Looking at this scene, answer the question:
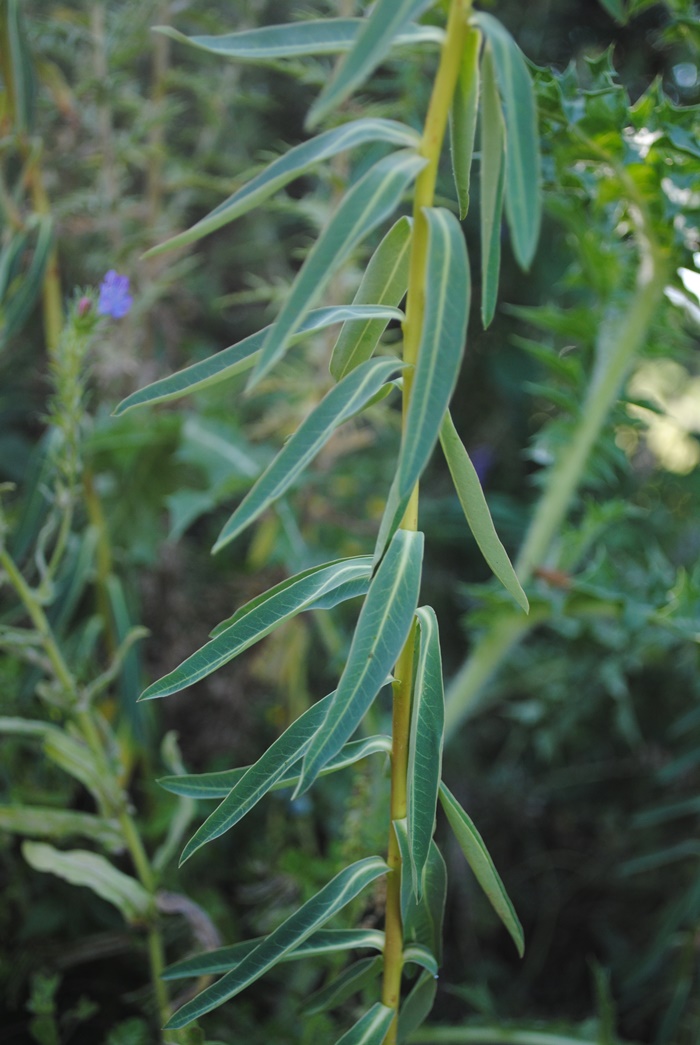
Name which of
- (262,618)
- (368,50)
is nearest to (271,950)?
(262,618)

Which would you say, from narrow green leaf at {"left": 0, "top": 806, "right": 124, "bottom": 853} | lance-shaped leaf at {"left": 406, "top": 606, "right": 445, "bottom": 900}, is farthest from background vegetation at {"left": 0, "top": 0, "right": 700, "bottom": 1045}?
lance-shaped leaf at {"left": 406, "top": 606, "right": 445, "bottom": 900}

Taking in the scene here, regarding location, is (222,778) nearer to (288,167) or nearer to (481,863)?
(481,863)

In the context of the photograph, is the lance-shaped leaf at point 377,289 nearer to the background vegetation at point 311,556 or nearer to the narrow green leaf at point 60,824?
the background vegetation at point 311,556

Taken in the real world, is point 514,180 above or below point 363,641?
above

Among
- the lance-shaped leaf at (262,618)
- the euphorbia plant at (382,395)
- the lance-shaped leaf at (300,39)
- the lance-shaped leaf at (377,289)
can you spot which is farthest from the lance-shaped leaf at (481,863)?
the lance-shaped leaf at (300,39)

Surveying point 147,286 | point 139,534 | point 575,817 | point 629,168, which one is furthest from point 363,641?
point 575,817

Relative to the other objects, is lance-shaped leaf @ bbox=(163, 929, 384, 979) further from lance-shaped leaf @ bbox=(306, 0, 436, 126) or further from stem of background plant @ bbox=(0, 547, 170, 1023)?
lance-shaped leaf @ bbox=(306, 0, 436, 126)

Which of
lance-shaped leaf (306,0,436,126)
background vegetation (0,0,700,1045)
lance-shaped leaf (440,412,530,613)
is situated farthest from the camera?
background vegetation (0,0,700,1045)

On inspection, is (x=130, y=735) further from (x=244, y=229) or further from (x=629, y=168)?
(x=244, y=229)

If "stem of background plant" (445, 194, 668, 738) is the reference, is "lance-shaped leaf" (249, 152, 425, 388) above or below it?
above
